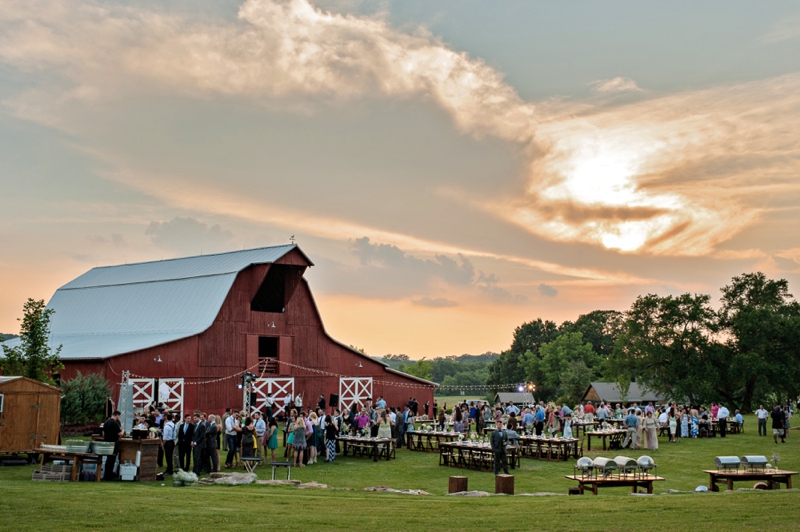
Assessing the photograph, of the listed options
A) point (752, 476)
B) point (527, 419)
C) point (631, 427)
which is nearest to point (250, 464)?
point (527, 419)

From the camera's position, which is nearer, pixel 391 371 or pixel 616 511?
pixel 616 511

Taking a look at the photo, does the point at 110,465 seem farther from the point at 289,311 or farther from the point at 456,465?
the point at 289,311

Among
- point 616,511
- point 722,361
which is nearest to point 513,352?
point 722,361

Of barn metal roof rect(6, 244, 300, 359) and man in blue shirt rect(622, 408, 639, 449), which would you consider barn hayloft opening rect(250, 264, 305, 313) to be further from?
man in blue shirt rect(622, 408, 639, 449)

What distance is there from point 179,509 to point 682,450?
1986 cm

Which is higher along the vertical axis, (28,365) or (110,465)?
(28,365)

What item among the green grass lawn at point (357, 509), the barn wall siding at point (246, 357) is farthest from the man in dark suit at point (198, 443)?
the barn wall siding at point (246, 357)

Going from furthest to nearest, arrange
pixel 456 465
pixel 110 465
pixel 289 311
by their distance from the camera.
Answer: pixel 289 311, pixel 456 465, pixel 110 465

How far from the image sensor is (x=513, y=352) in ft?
351

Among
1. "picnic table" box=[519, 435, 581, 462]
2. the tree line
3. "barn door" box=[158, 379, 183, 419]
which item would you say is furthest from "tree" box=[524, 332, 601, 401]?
"picnic table" box=[519, 435, 581, 462]

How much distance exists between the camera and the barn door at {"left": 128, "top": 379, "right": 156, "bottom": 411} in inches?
1219

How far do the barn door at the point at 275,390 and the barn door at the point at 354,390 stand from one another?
10.7ft

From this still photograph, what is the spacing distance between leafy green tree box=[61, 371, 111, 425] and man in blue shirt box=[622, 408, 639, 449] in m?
19.4

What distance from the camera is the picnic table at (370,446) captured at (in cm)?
2366
